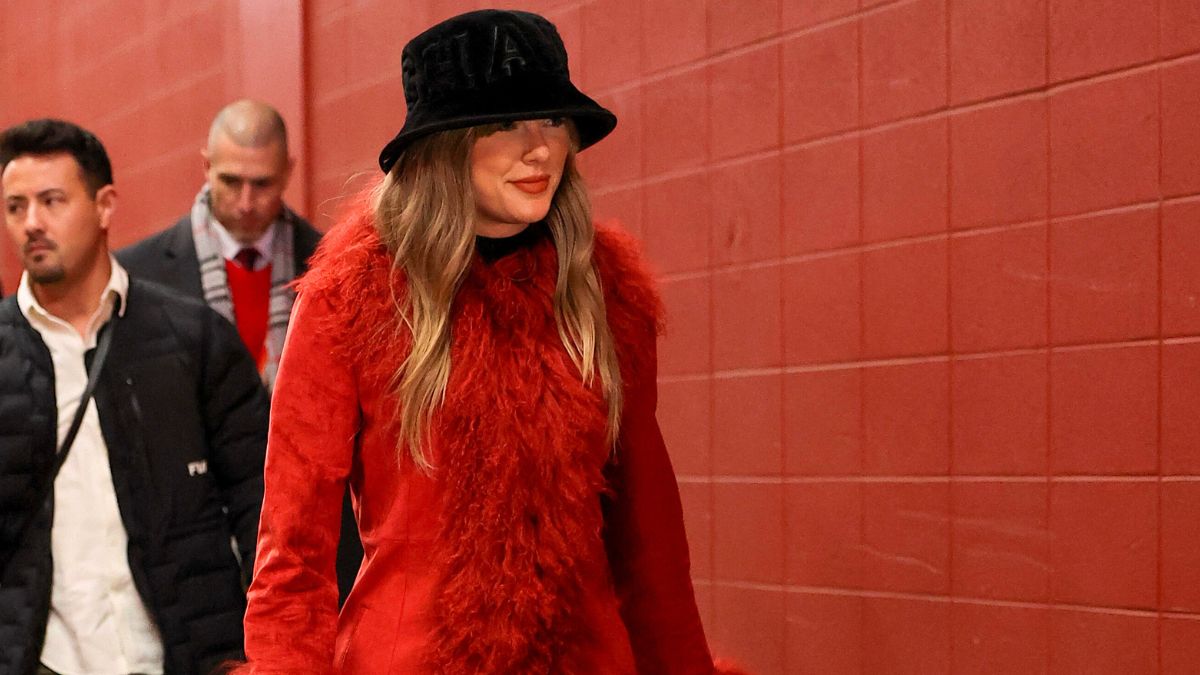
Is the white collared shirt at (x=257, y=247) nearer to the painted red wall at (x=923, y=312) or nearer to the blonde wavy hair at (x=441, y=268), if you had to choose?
the painted red wall at (x=923, y=312)

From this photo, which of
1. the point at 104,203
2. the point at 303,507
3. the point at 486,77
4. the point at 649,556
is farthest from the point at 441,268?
the point at 104,203

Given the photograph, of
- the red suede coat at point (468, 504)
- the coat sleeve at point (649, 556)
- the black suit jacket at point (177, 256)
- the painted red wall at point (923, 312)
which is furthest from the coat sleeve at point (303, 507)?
the black suit jacket at point (177, 256)

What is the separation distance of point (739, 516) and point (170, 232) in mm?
1911

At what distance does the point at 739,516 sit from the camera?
3963 millimetres

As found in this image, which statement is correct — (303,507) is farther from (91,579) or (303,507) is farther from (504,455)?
(91,579)

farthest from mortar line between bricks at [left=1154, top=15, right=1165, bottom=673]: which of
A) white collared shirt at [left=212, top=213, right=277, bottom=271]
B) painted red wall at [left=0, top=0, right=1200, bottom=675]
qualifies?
white collared shirt at [left=212, top=213, right=277, bottom=271]

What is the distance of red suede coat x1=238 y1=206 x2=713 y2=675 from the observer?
2.20 metres

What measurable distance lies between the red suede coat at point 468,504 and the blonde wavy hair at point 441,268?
2 centimetres

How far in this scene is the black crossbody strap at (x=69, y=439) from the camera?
10.7 ft

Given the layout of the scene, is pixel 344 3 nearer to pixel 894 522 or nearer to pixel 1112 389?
pixel 894 522

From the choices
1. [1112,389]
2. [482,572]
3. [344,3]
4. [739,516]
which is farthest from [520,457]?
[344,3]

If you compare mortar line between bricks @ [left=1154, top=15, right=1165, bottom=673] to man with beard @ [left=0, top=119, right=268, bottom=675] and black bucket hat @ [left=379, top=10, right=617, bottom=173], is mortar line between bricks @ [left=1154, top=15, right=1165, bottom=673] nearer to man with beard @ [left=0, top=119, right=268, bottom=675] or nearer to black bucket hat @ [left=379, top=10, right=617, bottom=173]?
black bucket hat @ [left=379, top=10, right=617, bottom=173]

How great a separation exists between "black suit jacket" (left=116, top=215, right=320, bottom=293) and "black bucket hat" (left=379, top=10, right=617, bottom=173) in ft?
7.83

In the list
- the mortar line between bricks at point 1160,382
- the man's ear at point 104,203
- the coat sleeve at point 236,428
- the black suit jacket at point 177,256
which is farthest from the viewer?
the black suit jacket at point 177,256
